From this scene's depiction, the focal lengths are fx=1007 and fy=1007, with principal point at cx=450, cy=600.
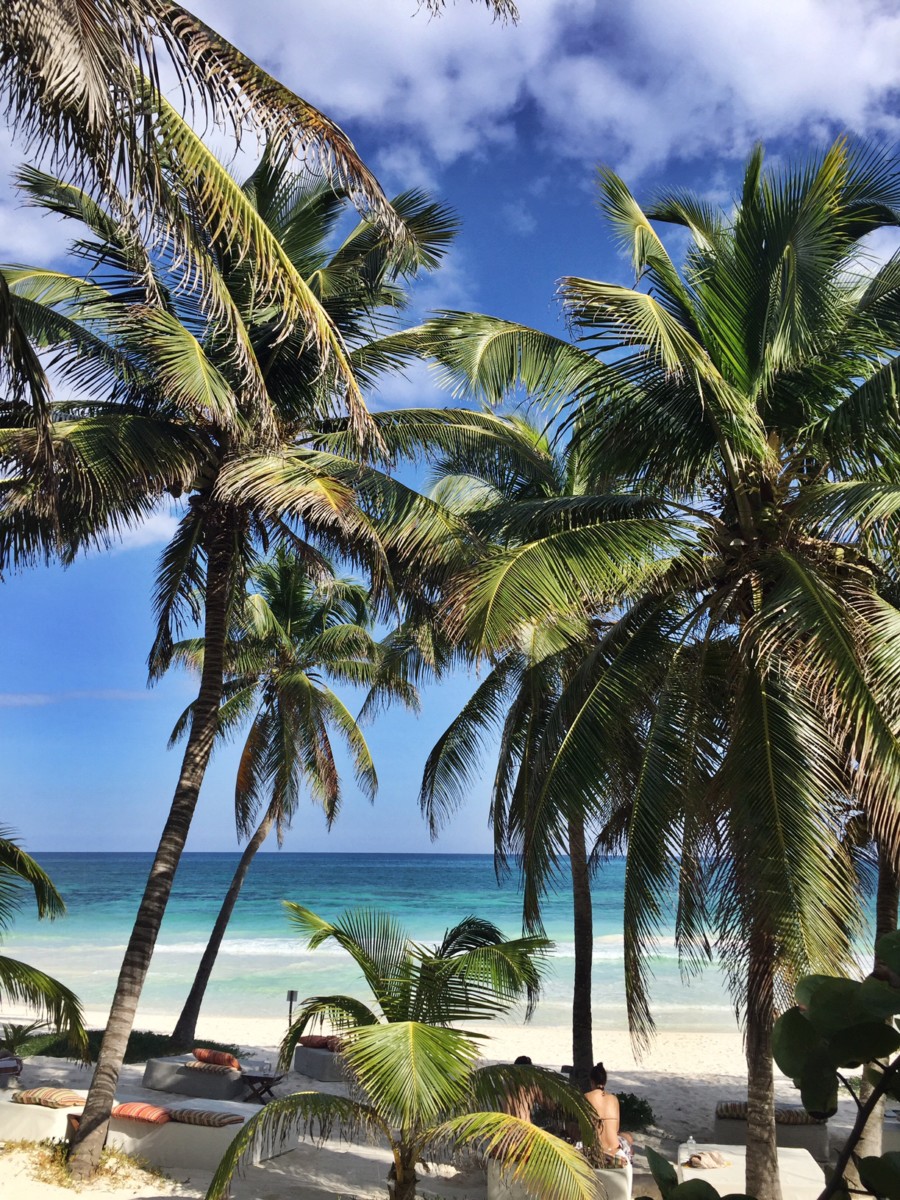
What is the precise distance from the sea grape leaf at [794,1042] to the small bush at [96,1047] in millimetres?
15980

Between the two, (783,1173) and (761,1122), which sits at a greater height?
(761,1122)

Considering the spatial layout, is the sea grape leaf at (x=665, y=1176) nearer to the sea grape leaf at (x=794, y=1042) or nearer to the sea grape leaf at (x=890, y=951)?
the sea grape leaf at (x=794, y=1042)

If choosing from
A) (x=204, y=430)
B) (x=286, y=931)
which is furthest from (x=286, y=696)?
(x=286, y=931)

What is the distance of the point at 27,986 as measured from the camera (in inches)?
305

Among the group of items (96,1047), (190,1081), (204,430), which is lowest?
(96,1047)

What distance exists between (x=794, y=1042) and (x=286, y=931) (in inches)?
1903

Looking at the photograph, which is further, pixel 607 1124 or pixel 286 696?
pixel 286 696

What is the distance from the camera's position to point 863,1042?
31.7 inches

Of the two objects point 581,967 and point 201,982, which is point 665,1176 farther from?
point 201,982

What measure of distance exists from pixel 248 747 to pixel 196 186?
12280 mm

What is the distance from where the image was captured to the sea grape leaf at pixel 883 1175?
31.9 inches

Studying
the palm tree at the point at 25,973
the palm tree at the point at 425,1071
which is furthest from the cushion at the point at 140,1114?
the palm tree at the point at 425,1071

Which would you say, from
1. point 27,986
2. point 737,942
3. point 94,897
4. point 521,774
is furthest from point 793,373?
point 94,897

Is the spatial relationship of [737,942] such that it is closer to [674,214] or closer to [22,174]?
[674,214]
